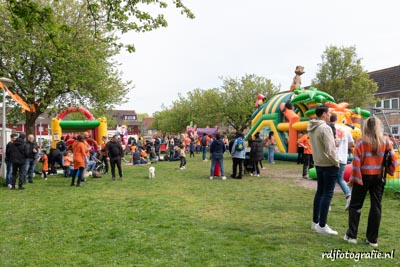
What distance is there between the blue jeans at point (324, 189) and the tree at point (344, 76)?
2462 cm

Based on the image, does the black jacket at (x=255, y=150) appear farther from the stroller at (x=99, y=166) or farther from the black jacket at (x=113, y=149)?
the stroller at (x=99, y=166)

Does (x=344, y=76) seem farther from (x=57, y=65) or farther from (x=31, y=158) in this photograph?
(x=31, y=158)

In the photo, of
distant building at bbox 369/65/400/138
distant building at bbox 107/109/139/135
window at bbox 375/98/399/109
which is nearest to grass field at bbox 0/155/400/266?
distant building at bbox 369/65/400/138

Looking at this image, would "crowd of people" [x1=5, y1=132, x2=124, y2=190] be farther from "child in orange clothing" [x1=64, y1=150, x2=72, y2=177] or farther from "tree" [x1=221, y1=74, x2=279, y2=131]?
"tree" [x1=221, y1=74, x2=279, y2=131]

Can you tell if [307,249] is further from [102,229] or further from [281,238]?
[102,229]

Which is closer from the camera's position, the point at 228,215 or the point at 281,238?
the point at 281,238

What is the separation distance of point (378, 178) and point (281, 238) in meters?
1.57

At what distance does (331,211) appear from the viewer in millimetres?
7176

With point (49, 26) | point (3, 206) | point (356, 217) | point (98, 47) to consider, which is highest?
point (98, 47)

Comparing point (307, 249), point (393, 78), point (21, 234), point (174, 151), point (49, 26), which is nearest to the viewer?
point (307, 249)

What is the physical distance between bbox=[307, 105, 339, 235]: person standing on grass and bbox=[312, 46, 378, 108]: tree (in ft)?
80.3

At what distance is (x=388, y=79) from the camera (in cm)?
3759

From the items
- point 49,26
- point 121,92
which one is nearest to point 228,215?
point 49,26

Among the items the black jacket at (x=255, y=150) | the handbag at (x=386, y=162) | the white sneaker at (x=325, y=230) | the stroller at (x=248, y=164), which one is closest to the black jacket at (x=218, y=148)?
the black jacket at (x=255, y=150)
